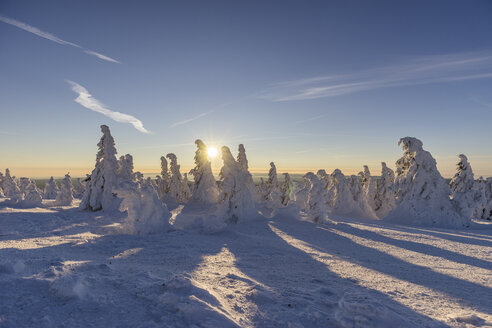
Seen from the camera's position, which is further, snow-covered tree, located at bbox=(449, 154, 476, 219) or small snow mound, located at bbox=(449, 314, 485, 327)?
snow-covered tree, located at bbox=(449, 154, 476, 219)

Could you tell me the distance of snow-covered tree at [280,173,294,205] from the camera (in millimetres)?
51125

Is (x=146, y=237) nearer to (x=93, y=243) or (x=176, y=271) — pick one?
(x=93, y=243)

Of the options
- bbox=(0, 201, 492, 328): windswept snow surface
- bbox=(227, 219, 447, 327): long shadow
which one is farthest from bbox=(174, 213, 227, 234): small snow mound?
bbox=(227, 219, 447, 327): long shadow

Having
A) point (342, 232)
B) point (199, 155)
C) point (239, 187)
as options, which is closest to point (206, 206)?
point (199, 155)

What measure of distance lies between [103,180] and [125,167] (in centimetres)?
401

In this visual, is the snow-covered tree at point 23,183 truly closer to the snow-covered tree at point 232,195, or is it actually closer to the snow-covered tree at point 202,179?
the snow-covered tree at point 202,179

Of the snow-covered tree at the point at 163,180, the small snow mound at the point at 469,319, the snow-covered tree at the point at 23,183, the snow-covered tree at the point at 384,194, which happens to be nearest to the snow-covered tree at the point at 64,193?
the snow-covered tree at the point at 163,180

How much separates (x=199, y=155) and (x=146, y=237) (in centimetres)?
2578

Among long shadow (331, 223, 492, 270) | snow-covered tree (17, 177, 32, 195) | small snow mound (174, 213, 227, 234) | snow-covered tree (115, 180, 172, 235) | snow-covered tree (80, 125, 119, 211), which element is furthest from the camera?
snow-covered tree (17, 177, 32, 195)

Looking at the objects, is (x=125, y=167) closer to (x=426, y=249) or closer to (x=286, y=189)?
(x=426, y=249)

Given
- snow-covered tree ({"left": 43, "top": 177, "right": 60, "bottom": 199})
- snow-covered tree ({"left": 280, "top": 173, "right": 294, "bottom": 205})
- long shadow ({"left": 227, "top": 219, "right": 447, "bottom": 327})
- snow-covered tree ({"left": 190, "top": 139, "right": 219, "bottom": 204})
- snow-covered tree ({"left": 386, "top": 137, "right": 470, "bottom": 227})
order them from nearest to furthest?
Result: long shadow ({"left": 227, "top": 219, "right": 447, "bottom": 327}) → snow-covered tree ({"left": 386, "top": 137, "right": 470, "bottom": 227}) → snow-covered tree ({"left": 190, "top": 139, "right": 219, "bottom": 204}) → snow-covered tree ({"left": 43, "top": 177, "right": 60, "bottom": 199}) → snow-covered tree ({"left": 280, "top": 173, "right": 294, "bottom": 205})

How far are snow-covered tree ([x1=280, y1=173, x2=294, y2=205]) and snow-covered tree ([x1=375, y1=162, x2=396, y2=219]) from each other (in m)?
16.2

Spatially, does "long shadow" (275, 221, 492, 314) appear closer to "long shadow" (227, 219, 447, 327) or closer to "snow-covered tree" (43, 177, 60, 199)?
"long shadow" (227, 219, 447, 327)

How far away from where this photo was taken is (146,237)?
11.4 meters
